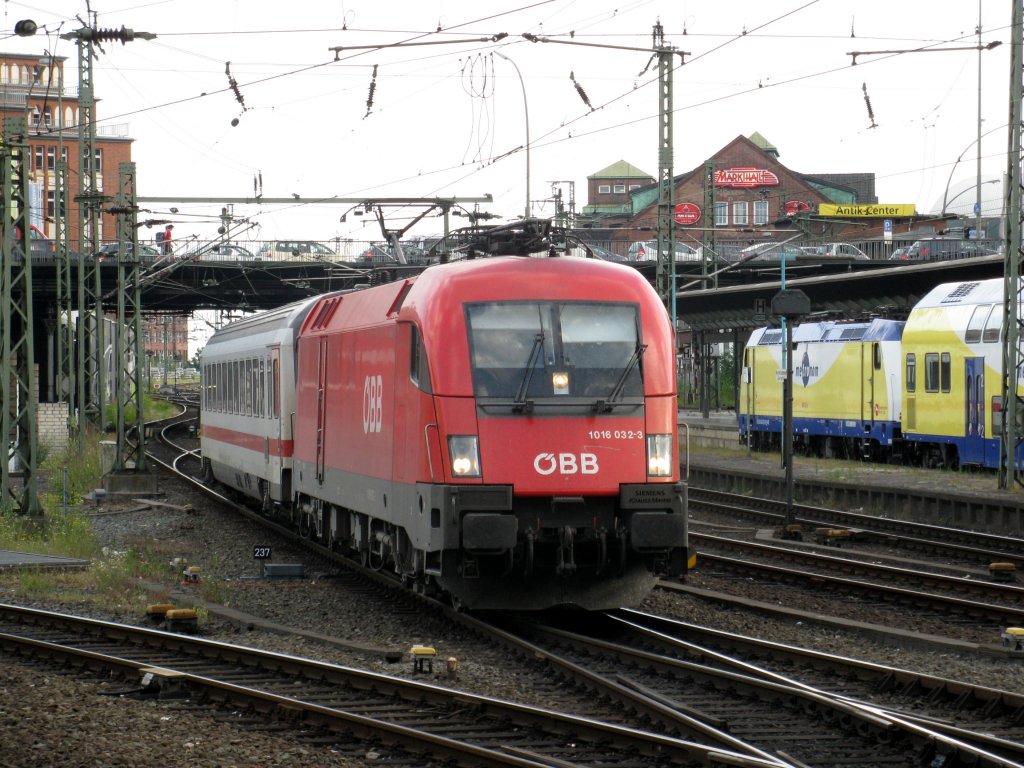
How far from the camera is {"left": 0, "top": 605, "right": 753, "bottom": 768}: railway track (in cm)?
824

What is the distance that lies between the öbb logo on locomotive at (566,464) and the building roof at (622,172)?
120 metres

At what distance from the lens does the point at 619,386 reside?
1242 cm

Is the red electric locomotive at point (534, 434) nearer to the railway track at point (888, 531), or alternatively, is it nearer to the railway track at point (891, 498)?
the railway track at point (888, 531)

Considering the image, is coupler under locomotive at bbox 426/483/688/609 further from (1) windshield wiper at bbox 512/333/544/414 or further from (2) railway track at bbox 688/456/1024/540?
(2) railway track at bbox 688/456/1024/540

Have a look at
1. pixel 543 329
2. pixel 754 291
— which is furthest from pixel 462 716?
pixel 754 291

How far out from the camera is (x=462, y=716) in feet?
30.6

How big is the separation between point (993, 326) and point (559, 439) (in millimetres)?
17827

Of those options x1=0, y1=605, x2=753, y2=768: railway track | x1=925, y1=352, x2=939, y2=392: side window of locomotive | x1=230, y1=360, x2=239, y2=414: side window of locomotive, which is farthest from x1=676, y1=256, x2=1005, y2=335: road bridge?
x1=0, y1=605, x2=753, y2=768: railway track

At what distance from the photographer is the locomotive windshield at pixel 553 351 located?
12258mm

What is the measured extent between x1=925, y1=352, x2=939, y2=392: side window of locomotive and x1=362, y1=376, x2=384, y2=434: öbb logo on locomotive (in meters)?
18.2

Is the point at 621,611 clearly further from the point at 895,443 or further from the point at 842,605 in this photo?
the point at 895,443

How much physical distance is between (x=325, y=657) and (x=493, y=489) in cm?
192

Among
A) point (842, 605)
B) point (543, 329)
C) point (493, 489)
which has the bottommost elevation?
point (842, 605)

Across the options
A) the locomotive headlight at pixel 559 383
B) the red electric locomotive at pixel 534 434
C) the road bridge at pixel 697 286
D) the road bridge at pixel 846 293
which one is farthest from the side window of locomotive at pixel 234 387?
the road bridge at pixel 846 293
